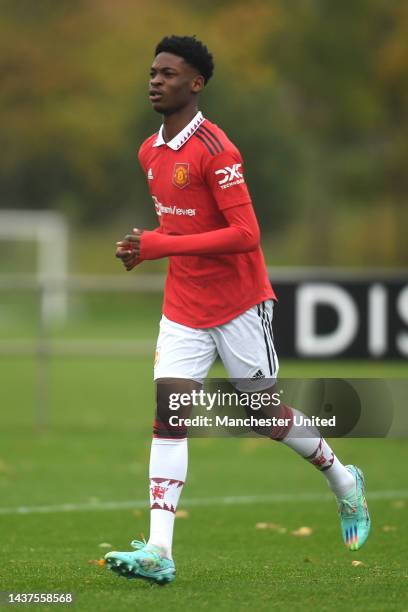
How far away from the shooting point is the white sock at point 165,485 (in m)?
6.89

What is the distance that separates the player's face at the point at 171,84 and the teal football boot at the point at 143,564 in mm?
2150

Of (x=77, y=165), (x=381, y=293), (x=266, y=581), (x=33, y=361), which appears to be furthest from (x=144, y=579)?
(x=77, y=165)

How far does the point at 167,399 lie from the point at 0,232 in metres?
41.7

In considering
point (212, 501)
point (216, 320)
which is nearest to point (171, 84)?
point (216, 320)

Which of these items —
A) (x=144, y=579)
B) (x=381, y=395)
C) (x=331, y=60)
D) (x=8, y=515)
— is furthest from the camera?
(x=331, y=60)

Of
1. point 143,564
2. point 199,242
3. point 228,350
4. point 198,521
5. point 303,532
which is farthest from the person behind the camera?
point 198,521

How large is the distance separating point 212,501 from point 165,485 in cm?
434

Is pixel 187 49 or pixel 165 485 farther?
pixel 187 49

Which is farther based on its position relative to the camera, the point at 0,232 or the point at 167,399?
the point at 0,232

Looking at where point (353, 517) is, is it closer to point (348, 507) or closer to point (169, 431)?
point (348, 507)

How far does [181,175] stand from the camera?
7.00 meters

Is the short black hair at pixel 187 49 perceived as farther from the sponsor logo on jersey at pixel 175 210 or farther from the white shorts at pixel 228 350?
the white shorts at pixel 228 350

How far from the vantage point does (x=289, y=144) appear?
5281 centimetres

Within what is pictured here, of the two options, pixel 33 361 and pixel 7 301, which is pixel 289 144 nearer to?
pixel 7 301
